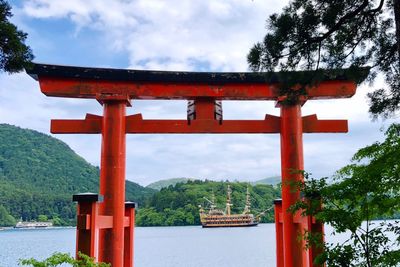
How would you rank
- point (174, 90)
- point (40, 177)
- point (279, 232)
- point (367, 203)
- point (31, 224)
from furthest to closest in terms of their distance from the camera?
point (40, 177)
point (31, 224)
point (279, 232)
point (174, 90)
point (367, 203)

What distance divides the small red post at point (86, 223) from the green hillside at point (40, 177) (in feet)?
218

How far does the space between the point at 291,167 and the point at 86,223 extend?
320 cm

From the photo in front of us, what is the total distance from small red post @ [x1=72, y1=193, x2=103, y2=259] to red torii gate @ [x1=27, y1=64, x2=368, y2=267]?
3.04ft

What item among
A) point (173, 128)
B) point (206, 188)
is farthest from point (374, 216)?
point (206, 188)

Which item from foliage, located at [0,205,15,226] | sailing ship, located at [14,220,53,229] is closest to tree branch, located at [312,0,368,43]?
foliage, located at [0,205,15,226]

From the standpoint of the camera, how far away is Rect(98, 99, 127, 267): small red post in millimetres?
6418

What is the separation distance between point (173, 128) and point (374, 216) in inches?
132

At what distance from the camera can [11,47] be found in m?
4.06

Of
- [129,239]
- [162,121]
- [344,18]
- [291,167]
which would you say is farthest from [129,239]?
[344,18]

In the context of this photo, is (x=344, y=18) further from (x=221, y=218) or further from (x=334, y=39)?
(x=221, y=218)

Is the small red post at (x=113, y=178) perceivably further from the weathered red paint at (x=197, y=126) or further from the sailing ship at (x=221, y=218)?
the sailing ship at (x=221, y=218)

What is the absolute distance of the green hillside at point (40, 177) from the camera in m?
72.1

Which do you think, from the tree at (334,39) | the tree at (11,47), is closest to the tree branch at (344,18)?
the tree at (334,39)

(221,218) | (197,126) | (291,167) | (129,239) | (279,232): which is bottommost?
(221,218)
